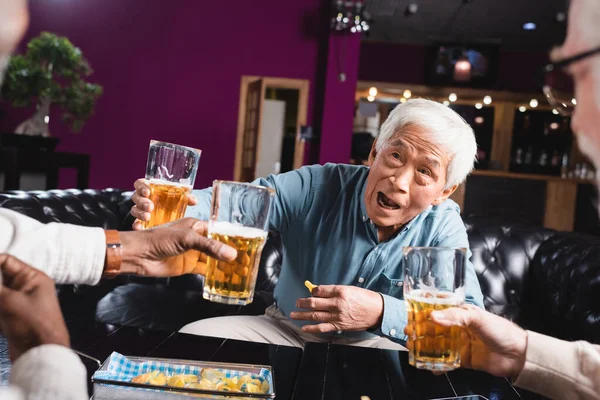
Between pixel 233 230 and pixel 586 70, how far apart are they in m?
0.45

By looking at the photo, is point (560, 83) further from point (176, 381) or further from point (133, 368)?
point (133, 368)

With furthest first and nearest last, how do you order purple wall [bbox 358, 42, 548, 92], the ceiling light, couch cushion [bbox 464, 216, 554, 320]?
1. purple wall [bbox 358, 42, 548, 92]
2. the ceiling light
3. couch cushion [bbox 464, 216, 554, 320]

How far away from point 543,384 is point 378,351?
0.57m

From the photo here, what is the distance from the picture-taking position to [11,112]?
6.53 meters

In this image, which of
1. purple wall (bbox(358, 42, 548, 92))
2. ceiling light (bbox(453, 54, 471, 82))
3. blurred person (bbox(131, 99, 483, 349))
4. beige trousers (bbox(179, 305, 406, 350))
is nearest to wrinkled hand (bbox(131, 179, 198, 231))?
blurred person (bbox(131, 99, 483, 349))

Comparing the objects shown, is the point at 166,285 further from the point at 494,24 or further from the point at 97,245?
the point at 494,24

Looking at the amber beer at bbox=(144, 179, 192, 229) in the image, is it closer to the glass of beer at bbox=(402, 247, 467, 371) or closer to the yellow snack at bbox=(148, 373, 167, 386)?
the yellow snack at bbox=(148, 373, 167, 386)

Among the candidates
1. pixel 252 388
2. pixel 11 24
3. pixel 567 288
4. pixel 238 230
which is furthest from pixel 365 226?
pixel 11 24

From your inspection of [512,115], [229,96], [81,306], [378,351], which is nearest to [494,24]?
[512,115]

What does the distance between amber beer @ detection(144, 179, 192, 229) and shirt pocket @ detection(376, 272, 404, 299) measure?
2.27 ft

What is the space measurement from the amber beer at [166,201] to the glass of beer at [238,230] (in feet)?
1.08

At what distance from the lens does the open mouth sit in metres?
1.52

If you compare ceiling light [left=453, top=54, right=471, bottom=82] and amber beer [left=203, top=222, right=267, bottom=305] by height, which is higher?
ceiling light [left=453, top=54, right=471, bottom=82]

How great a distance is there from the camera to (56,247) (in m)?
0.55
